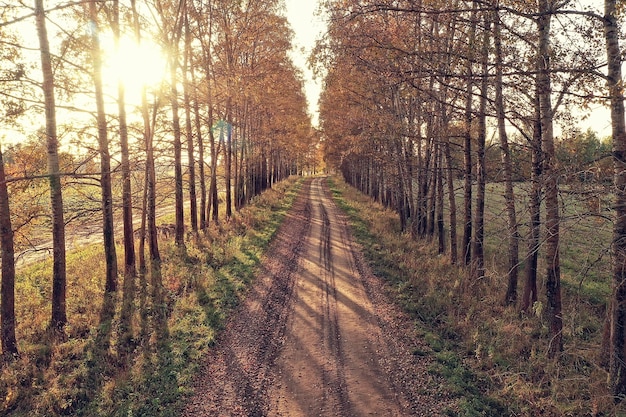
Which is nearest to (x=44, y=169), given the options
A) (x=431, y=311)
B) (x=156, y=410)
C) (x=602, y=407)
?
(x=156, y=410)

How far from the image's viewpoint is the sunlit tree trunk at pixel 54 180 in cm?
804

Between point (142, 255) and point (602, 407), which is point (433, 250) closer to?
point (602, 407)

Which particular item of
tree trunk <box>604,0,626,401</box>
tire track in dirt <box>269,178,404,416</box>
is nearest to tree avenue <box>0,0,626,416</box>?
tree trunk <box>604,0,626,401</box>

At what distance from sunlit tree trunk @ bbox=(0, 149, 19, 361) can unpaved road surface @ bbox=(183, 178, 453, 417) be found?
171 inches

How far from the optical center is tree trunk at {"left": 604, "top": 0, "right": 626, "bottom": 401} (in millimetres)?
5461

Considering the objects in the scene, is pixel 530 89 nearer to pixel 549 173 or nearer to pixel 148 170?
pixel 549 173

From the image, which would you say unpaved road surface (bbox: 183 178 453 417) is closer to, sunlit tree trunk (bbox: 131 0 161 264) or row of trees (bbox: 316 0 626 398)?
row of trees (bbox: 316 0 626 398)

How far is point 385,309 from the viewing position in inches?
406

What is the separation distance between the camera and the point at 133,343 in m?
8.49

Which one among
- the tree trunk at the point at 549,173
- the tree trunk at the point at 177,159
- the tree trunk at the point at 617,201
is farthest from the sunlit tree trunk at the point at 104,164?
the tree trunk at the point at 617,201

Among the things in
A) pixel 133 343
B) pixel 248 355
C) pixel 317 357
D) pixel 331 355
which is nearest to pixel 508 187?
pixel 331 355

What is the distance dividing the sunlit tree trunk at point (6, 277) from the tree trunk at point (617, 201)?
11206 millimetres

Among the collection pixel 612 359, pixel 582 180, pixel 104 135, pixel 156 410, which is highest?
pixel 104 135

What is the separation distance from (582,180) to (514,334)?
4314 mm
